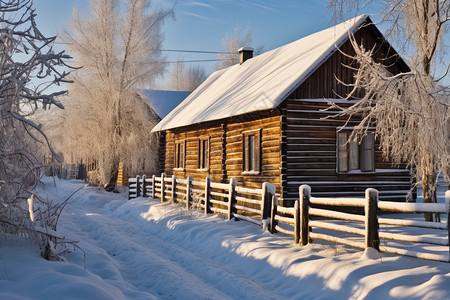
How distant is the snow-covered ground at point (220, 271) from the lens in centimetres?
587

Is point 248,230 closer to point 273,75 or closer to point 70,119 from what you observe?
point 273,75

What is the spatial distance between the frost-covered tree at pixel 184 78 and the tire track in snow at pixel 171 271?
159 ft

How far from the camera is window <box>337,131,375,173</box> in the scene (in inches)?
609

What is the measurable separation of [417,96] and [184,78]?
50.7 metres

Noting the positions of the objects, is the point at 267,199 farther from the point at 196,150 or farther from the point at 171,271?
the point at 196,150

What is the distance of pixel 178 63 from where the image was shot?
61438mm

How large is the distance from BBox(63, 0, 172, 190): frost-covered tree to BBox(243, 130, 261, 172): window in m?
10.7

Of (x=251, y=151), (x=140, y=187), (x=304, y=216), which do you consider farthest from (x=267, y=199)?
(x=140, y=187)

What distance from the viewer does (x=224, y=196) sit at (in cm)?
→ 1337

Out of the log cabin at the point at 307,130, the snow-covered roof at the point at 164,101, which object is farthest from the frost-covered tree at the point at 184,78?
the log cabin at the point at 307,130

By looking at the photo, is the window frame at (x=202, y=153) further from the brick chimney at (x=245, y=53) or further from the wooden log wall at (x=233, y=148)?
the brick chimney at (x=245, y=53)

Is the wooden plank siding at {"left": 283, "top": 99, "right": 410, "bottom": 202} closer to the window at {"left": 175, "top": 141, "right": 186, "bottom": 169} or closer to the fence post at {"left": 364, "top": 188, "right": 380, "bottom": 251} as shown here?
the fence post at {"left": 364, "top": 188, "right": 380, "bottom": 251}

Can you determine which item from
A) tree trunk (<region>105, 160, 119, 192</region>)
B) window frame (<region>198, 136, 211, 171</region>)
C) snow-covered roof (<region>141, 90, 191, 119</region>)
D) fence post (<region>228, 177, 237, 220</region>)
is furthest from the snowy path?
snow-covered roof (<region>141, 90, 191, 119</region>)

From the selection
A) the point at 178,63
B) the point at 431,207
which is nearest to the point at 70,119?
the point at 431,207
